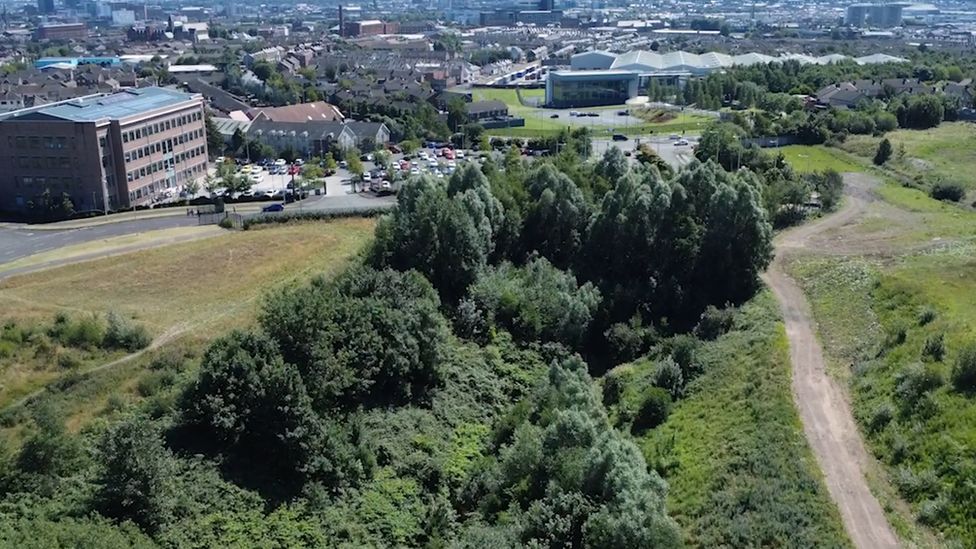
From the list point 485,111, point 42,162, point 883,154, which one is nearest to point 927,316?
point 883,154

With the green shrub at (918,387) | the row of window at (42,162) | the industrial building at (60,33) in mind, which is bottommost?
the green shrub at (918,387)

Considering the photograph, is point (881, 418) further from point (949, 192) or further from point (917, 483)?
point (949, 192)

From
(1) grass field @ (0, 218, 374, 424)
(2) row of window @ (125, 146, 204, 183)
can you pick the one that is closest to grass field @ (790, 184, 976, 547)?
(1) grass field @ (0, 218, 374, 424)

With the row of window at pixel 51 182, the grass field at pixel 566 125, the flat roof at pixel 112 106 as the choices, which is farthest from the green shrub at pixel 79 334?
the grass field at pixel 566 125

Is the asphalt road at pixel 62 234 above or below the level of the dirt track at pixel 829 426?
below

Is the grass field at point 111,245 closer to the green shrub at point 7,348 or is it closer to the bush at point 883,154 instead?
the green shrub at point 7,348

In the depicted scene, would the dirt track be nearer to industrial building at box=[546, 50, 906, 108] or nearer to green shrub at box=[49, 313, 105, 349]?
green shrub at box=[49, 313, 105, 349]

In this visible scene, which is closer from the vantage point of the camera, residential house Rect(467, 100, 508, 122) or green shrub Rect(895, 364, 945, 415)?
green shrub Rect(895, 364, 945, 415)
